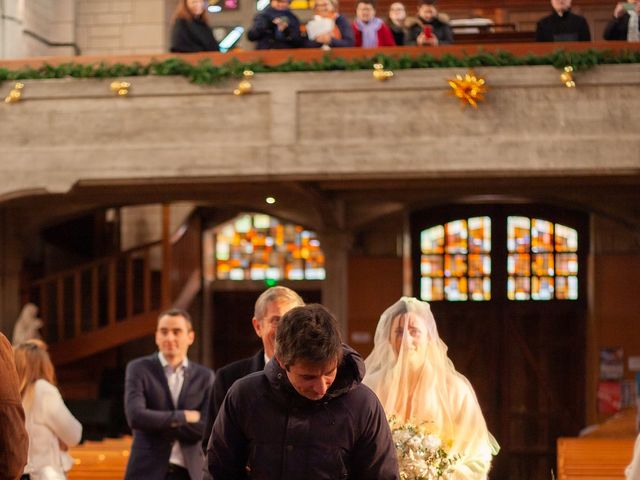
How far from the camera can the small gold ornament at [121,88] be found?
12508mm

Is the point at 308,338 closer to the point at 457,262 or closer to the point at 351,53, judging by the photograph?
the point at 351,53

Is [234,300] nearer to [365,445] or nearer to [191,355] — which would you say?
[191,355]

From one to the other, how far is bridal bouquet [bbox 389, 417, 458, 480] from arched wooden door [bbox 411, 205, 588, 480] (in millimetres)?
11780

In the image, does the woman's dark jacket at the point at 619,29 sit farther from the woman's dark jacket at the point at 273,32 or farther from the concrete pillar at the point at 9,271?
the concrete pillar at the point at 9,271

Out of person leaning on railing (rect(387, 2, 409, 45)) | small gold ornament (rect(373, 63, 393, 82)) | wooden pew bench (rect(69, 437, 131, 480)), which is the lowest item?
wooden pew bench (rect(69, 437, 131, 480))

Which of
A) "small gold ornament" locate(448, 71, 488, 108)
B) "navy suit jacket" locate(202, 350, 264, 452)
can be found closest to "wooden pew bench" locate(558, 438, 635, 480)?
"small gold ornament" locate(448, 71, 488, 108)

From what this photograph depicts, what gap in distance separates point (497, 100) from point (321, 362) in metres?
8.76

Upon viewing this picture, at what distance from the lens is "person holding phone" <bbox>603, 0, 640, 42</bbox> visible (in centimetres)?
1272

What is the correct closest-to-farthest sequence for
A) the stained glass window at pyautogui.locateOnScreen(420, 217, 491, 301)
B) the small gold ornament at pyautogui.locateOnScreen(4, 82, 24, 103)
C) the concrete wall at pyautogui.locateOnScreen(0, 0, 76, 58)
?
the small gold ornament at pyautogui.locateOnScreen(4, 82, 24, 103), the concrete wall at pyautogui.locateOnScreen(0, 0, 76, 58), the stained glass window at pyautogui.locateOnScreen(420, 217, 491, 301)

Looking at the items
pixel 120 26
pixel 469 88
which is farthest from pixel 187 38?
pixel 120 26

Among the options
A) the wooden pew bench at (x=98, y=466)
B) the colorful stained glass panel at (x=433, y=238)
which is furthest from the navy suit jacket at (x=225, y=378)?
the colorful stained glass panel at (x=433, y=238)

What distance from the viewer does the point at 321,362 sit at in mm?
3717

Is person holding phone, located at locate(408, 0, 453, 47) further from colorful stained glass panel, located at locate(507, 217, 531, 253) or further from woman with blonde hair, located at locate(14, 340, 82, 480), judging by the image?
woman with blonde hair, located at locate(14, 340, 82, 480)

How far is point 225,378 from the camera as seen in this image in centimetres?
573
